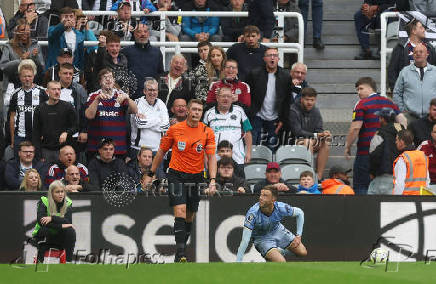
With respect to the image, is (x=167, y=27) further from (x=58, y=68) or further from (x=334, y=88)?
(x=334, y=88)

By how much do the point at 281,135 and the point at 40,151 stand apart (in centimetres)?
356

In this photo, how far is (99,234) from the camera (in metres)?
15.5

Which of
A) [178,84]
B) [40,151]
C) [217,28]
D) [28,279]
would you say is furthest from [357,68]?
[28,279]

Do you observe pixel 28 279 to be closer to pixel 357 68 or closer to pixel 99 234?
pixel 99 234

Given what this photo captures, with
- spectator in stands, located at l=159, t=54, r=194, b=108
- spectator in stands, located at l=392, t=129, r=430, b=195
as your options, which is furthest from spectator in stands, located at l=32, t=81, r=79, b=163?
spectator in stands, located at l=392, t=129, r=430, b=195

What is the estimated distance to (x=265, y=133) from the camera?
694 inches

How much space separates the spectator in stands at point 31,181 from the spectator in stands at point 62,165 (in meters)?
0.25

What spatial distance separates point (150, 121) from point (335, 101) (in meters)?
4.18

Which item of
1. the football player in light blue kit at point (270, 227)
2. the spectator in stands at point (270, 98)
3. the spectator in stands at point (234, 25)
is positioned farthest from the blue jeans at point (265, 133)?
the football player in light blue kit at point (270, 227)

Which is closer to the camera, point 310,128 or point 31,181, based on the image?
point 31,181

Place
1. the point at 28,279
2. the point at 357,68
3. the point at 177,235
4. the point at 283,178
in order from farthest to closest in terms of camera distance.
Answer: the point at 357,68 → the point at 283,178 → the point at 177,235 → the point at 28,279

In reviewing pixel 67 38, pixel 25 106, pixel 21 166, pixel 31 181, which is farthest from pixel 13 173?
pixel 67 38

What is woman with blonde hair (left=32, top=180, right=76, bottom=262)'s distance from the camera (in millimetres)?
14391

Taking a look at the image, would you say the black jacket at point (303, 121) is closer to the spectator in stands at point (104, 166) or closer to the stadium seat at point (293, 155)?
the stadium seat at point (293, 155)
